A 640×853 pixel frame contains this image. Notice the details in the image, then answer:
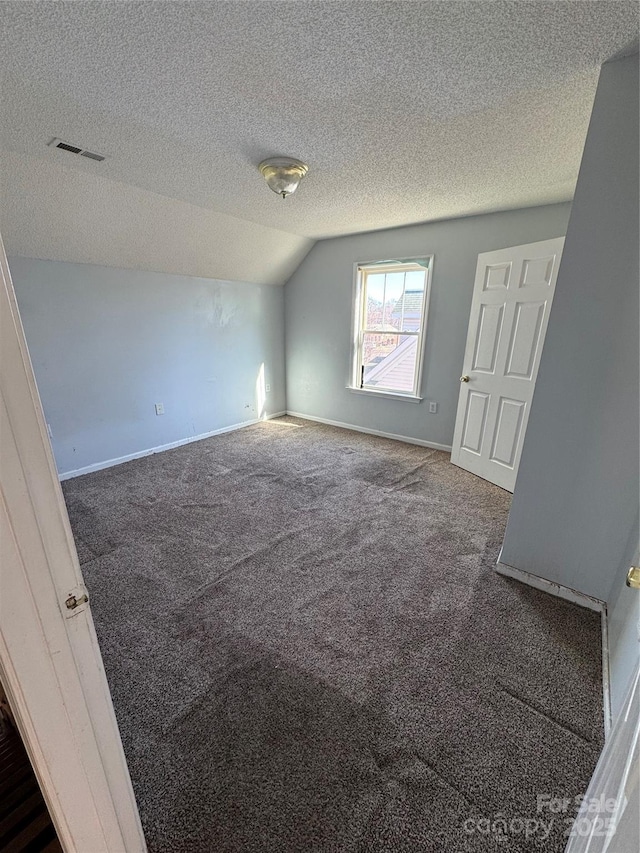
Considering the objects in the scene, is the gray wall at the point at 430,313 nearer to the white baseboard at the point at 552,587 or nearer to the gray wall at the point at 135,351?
the gray wall at the point at 135,351

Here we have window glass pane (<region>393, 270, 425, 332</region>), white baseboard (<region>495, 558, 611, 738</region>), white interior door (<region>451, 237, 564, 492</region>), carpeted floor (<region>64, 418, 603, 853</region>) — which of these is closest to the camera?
carpeted floor (<region>64, 418, 603, 853</region>)

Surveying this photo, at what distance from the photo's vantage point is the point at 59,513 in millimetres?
581

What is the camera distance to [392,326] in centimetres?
404

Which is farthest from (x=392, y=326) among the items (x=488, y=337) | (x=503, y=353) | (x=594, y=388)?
(x=594, y=388)

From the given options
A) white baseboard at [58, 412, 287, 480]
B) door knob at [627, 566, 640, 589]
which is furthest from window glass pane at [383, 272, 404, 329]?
door knob at [627, 566, 640, 589]

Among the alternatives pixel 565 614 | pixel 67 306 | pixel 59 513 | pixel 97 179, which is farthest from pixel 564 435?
pixel 67 306

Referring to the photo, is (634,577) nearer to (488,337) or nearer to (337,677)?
(337,677)

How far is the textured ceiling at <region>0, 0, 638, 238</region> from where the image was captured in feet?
3.65

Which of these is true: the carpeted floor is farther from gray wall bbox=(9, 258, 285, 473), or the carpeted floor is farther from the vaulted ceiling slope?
the vaulted ceiling slope

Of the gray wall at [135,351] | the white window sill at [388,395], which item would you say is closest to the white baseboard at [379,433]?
the white window sill at [388,395]

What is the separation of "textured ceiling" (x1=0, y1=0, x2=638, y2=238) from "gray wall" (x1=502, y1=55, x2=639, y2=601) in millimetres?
324

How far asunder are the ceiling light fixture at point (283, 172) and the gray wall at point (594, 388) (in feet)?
4.76

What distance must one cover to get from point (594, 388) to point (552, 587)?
42.2 inches

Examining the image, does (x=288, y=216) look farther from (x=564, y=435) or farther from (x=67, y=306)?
(x=564, y=435)
